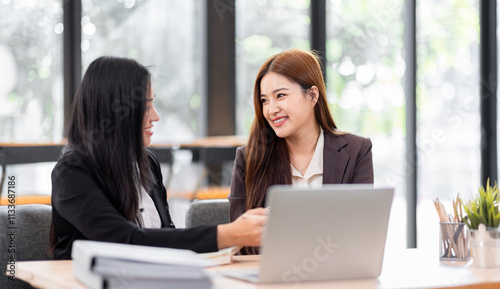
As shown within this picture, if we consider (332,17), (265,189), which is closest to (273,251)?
(265,189)

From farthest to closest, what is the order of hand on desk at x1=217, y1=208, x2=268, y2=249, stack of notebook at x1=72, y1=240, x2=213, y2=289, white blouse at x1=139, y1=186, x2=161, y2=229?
white blouse at x1=139, y1=186, x2=161, y2=229 < hand on desk at x1=217, y1=208, x2=268, y2=249 < stack of notebook at x1=72, y1=240, x2=213, y2=289

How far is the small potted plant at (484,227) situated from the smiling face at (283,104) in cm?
73

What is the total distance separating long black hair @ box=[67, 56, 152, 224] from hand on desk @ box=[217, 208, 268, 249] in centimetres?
29

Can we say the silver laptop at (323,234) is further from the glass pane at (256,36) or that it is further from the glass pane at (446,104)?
the glass pane at (446,104)

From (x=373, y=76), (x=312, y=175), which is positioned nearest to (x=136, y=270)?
(x=312, y=175)

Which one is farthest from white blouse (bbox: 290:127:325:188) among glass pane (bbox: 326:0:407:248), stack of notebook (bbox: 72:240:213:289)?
glass pane (bbox: 326:0:407:248)

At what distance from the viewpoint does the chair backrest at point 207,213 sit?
2.16 metres

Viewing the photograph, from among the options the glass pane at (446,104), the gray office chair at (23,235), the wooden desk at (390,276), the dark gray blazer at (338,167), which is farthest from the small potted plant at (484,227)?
the glass pane at (446,104)

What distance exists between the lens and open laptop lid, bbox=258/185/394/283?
4.20 feet

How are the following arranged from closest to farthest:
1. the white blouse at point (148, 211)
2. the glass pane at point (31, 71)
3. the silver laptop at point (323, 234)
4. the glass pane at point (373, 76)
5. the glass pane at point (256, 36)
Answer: the silver laptop at point (323, 234), the white blouse at point (148, 211), the glass pane at point (31, 71), the glass pane at point (256, 36), the glass pane at point (373, 76)

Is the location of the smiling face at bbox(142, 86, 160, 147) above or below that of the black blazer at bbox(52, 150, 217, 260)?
above

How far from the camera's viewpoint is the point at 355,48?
462cm

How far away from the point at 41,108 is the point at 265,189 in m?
2.18

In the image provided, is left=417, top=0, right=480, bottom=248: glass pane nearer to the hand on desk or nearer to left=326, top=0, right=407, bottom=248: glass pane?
left=326, top=0, right=407, bottom=248: glass pane
